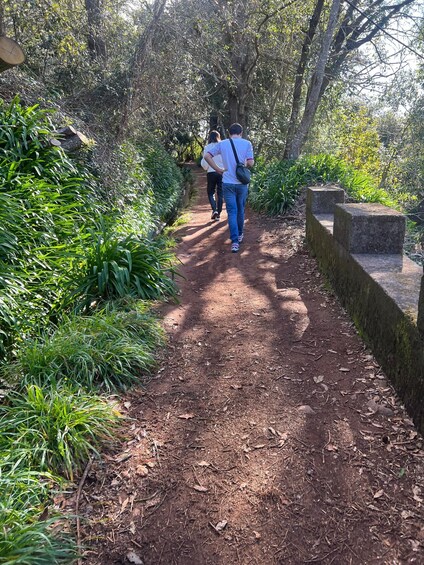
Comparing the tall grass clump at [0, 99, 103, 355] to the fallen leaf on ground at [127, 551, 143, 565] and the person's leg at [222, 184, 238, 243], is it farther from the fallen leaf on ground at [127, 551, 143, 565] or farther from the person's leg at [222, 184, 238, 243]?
the fallen leaf on ground at [127, 551, 143, 565]

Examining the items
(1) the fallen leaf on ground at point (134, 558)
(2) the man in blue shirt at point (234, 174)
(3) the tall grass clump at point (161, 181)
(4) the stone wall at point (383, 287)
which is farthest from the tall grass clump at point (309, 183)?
(1) the fallen leaf on ground at point (134, 558)

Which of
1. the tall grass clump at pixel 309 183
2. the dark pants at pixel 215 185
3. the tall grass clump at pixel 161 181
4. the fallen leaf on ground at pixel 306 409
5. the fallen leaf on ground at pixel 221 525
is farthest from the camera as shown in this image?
the tall grass clump at pixel 161 181

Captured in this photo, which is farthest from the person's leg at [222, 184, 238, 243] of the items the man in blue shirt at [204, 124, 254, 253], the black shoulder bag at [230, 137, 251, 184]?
the black shoulder bag at [230, 137, 251, 184]

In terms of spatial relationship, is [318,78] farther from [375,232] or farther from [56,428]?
A: [56,428]

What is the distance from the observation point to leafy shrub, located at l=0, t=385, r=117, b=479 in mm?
2285

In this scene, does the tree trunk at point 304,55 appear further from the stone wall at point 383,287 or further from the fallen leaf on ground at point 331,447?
the fallen leaf on ground at point 331,447

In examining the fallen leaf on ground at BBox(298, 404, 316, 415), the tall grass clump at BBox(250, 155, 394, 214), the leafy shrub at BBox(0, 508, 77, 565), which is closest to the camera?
the leafy shrub at BBox(0, 508, 77, 565)

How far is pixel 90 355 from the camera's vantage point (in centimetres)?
312

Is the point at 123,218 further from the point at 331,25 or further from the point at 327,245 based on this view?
the point at 331,25

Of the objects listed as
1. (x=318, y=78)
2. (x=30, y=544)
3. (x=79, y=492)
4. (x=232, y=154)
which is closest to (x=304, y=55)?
(x=318, y=78)

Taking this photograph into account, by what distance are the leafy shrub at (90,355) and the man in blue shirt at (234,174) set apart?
307 cm

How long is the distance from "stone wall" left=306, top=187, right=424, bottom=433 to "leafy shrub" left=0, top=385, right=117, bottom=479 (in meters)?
1.78

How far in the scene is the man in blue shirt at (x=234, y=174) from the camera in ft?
20.0

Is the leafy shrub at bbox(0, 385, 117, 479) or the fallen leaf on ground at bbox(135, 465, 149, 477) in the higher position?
the leafy shrub at bbox(0, 385, 117, 479)
